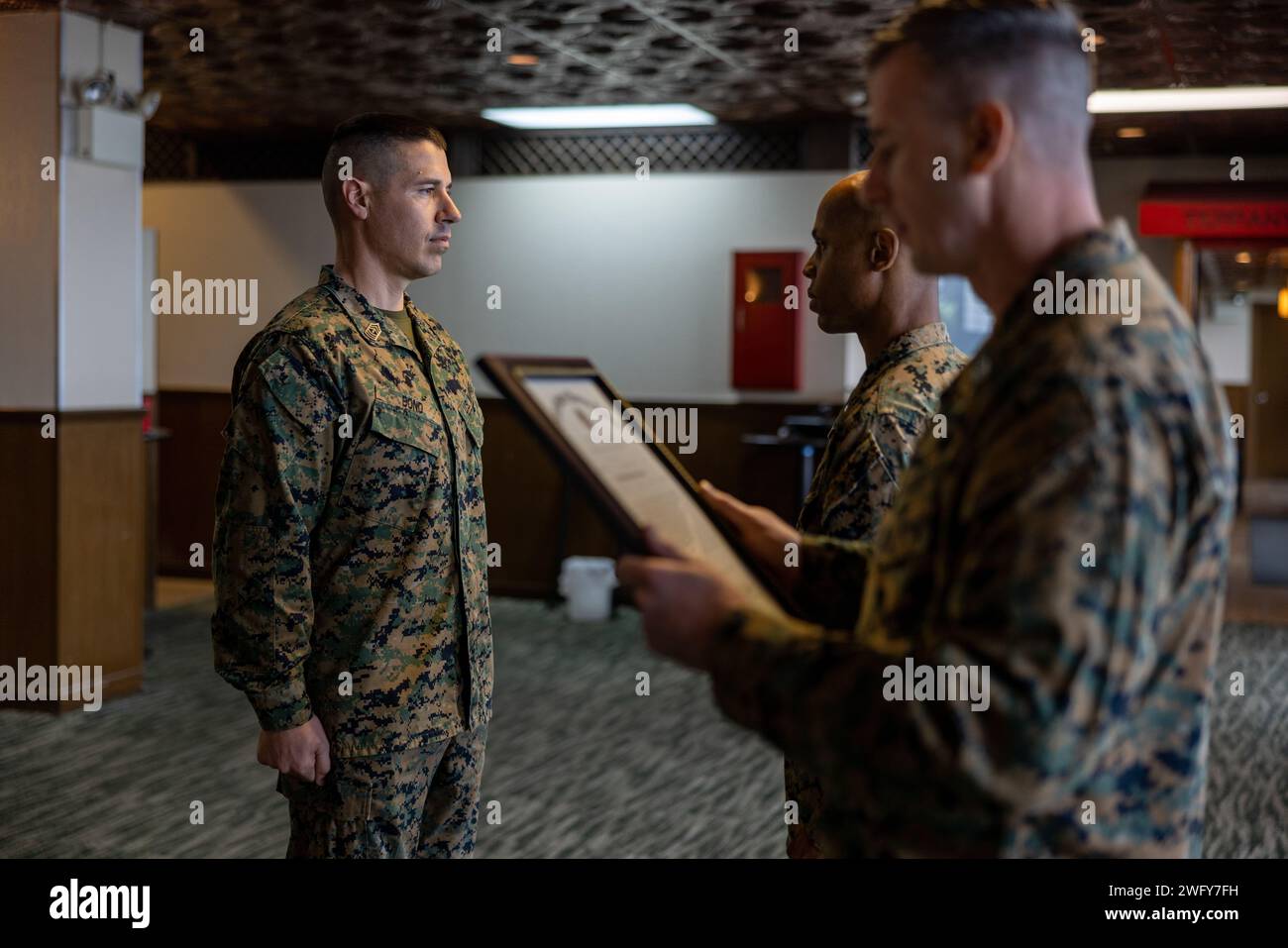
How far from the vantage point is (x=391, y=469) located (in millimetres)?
2129

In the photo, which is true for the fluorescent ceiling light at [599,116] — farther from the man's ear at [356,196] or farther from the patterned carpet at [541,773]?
the man's ear at [356,196]

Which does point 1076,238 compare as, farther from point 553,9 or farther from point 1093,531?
point 553,9

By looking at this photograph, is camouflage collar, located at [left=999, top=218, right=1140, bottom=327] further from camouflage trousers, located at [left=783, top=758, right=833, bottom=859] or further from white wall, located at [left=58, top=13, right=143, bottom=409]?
white wall, located at [left=58, top=13, right=143, bottom=409]

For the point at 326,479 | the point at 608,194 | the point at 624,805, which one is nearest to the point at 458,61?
the point at 608,194

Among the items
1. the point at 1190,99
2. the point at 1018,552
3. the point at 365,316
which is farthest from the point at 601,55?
the point at 1018,552

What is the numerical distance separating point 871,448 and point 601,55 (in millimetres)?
4497

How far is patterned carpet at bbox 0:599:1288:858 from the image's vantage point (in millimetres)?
3744

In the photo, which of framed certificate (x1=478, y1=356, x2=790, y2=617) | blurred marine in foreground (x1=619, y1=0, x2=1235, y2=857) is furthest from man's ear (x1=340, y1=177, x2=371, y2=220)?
blurred marine in foreground (x1=619, y1=0, x2=1235, y2=857)

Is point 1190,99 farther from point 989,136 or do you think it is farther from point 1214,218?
point 989,136

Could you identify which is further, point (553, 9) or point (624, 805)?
point (553, 9)

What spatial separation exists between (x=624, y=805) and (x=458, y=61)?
366 cm

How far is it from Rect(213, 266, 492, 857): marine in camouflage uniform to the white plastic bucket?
5.11 m
